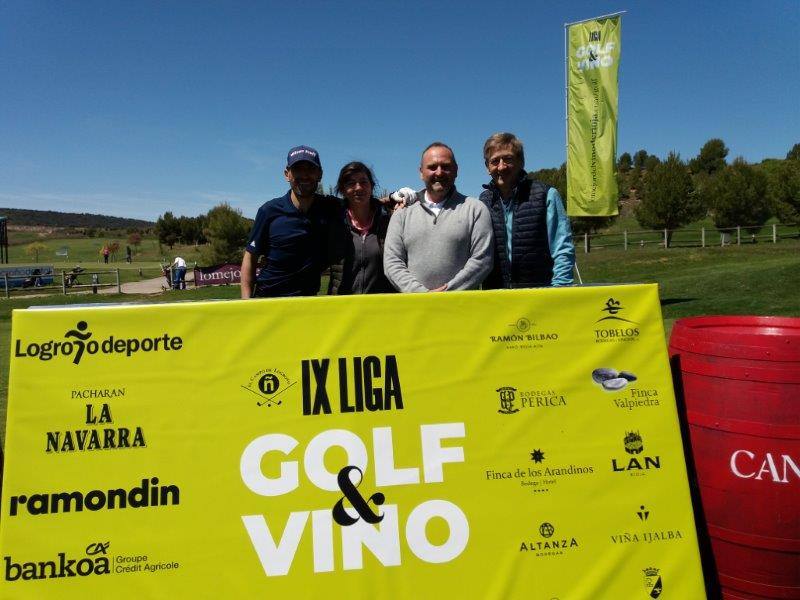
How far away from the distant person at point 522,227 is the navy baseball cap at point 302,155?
111cm

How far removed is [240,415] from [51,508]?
81 centimetres

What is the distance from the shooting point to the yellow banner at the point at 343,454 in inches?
87.7

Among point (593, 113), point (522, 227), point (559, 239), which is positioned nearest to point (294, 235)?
point (522, 227)

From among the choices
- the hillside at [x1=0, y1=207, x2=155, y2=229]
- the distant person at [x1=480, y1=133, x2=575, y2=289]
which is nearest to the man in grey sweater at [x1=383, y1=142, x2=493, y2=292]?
the distant person at [x1=480, y1=133, x2=575, y2=289]

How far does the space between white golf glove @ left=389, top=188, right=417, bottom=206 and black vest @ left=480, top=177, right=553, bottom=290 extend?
559 millimetres

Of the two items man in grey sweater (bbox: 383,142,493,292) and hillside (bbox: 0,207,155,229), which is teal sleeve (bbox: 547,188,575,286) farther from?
hillside (bbox: 0,207,155,229)

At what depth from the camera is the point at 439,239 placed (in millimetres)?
3188

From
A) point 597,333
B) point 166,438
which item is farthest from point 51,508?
point 597,333

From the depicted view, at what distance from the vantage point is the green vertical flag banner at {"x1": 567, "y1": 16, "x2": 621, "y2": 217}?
1092 cm

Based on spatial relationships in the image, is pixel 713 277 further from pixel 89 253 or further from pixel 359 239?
pixel 89 253

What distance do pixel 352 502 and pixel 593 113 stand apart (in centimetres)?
1073

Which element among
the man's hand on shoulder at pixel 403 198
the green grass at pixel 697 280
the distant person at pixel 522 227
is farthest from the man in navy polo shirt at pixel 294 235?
the green grass at pixel 697 280

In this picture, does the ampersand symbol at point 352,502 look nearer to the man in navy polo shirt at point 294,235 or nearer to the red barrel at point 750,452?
the red barrel at point 750,452

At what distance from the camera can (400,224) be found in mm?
3291
